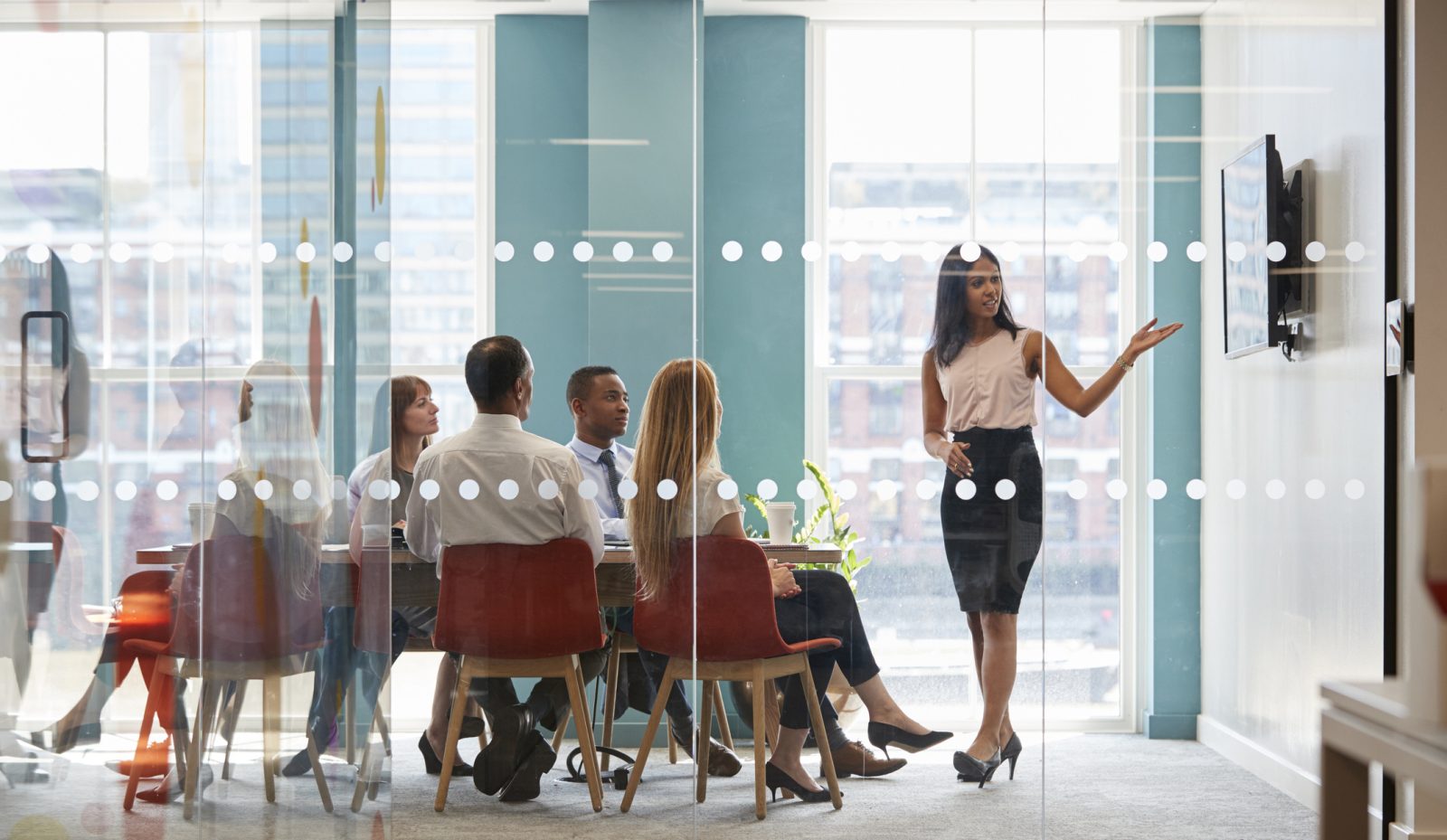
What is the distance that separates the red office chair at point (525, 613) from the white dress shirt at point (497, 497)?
0.03 m

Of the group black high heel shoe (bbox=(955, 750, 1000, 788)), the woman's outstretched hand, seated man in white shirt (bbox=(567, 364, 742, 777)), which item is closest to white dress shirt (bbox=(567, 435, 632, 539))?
seated man in white shirt (bbox=(567, 364, 742, 777))

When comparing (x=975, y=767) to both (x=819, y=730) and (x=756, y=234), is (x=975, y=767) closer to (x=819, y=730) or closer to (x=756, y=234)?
(x=819, y=730)

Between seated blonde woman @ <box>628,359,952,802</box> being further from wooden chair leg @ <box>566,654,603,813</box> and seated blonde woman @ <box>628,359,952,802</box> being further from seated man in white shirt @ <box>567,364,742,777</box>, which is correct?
wooden chair leg @ <box>566,654,603,813</box>

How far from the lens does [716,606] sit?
3062 mm

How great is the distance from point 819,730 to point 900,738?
214mm

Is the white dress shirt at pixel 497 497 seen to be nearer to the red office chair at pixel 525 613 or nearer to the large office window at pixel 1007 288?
the red office chair at pixel 525 613

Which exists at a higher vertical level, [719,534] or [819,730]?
[719,534]

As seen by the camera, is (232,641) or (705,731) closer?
(232,641)

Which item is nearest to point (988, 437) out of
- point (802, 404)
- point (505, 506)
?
point (802, 404)

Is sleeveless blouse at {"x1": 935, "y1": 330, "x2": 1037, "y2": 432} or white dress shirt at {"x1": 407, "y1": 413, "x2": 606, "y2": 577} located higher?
sleeveless blouse at {"x1": 935, "y1": 330, "x2": 1037, "y2": 432}

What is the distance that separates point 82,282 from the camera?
2971 millimetres

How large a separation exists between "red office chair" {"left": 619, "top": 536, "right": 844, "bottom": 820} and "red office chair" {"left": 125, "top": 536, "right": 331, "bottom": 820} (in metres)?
0.84

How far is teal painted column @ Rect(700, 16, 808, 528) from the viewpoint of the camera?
3084 mm

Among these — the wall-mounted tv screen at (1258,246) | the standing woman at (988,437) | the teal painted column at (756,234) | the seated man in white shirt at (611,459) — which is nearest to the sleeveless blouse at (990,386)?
the standing woman at (988,437)
